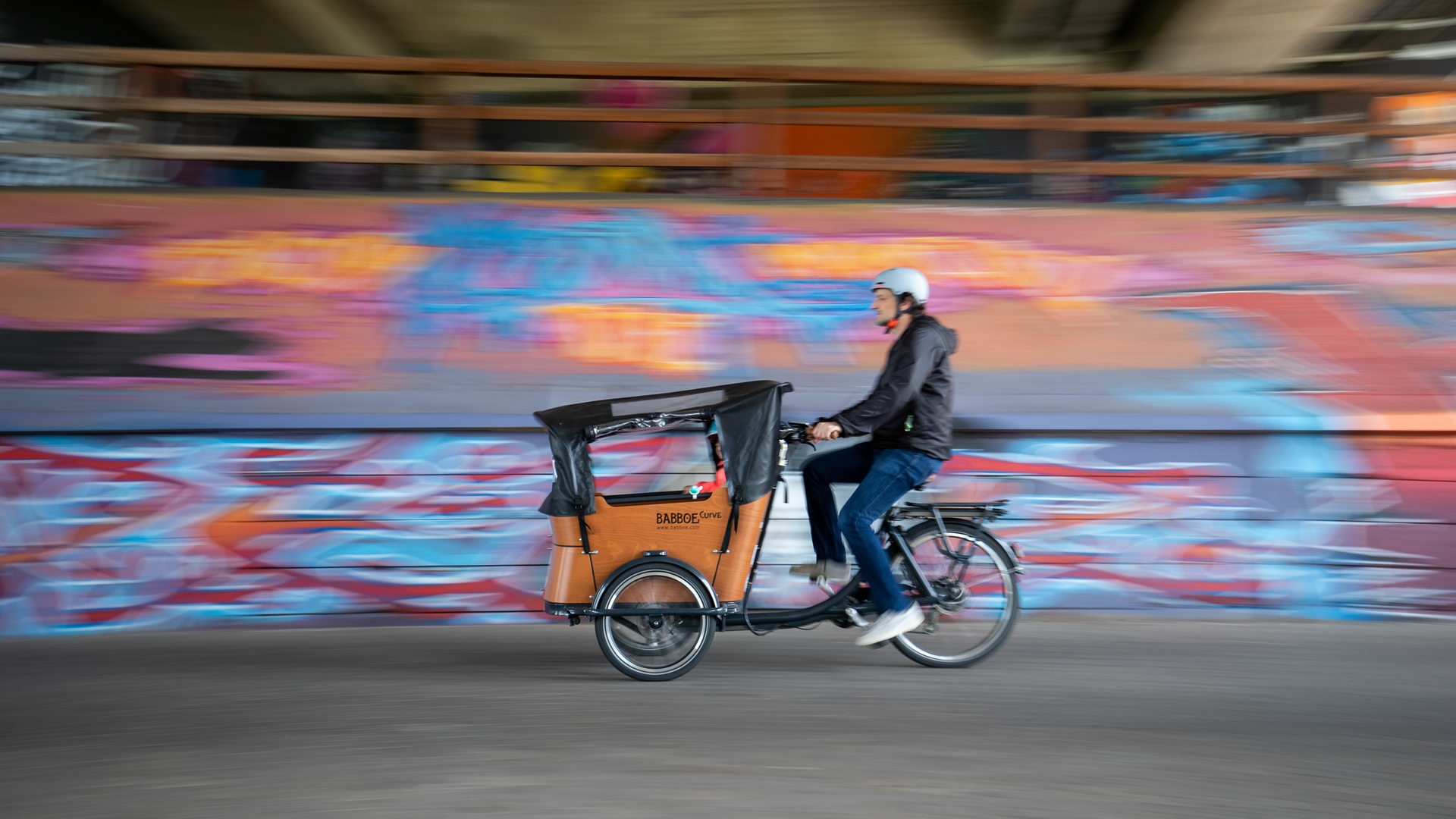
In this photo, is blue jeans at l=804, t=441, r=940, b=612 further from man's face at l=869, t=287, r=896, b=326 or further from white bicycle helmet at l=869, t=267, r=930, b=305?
white bicycle helmet at l=869, t=267, r=930, b=305

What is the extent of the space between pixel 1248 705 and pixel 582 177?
659 cm

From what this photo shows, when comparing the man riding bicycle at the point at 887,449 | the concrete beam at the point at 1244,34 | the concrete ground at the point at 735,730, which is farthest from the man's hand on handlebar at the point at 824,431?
the concrete beam at the point at 1244,34

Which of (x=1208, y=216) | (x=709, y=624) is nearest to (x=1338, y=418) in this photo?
(x=1208, y=216)

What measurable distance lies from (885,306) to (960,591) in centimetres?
141

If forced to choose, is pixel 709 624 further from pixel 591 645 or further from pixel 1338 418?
pixel 1338 418

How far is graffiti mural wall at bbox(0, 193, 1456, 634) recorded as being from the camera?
6.97 m

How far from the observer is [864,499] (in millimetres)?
5406

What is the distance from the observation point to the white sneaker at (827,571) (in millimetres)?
5543

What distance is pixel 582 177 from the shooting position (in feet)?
31.5

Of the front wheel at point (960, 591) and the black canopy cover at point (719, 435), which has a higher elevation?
the black canopy cover at point (719, 435)

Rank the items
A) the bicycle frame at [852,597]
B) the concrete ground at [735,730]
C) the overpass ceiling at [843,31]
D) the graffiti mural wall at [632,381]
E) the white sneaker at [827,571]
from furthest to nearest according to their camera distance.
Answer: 1. the overpass ceiling at [843,31]
2. the graffiti mural wall at [632,381]
3. the white sneaker at [827,571]
4. the bicycle frame at [852,597]
5. the concrete ground at [735,730]

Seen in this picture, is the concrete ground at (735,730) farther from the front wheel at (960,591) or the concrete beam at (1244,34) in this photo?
the concrete beam at (1244,34)

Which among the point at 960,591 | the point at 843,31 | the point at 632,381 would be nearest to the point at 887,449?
the point at 960,591

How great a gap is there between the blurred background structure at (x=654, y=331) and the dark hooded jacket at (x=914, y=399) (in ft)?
6.10
